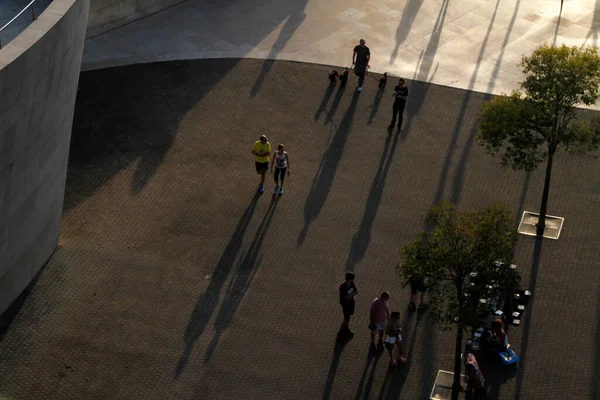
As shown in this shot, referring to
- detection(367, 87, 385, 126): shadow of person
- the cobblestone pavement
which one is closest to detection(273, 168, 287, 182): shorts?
the cobblestone pavement

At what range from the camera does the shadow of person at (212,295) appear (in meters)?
20.2

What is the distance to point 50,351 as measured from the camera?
19.8m

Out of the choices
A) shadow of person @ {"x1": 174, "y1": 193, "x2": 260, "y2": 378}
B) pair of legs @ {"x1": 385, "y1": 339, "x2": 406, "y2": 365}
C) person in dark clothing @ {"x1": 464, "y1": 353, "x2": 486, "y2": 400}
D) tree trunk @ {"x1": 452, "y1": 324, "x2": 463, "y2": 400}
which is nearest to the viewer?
tree trunk @ {"x1": 452, "y1": 324, "x2": 463, "y2": 400}

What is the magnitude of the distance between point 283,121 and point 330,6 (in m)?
7.06

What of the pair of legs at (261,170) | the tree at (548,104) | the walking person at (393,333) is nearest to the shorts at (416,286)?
the walking person at (393,333)

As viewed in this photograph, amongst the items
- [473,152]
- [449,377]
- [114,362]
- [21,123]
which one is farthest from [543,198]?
[21,123]

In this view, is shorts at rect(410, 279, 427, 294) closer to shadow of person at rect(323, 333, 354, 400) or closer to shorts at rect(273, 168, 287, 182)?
shadow of person at rect(323, 333, 354, 400)

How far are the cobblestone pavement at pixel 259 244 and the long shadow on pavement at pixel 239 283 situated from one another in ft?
0.12

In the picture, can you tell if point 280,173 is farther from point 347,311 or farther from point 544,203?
point 544,203

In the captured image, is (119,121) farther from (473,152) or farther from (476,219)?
(476,219)

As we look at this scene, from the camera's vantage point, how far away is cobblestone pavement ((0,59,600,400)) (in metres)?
19.8

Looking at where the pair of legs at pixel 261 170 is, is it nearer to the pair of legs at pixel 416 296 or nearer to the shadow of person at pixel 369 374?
the pair of legs at pixel 416 296

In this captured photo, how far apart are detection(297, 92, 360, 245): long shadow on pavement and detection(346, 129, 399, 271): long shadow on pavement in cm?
97

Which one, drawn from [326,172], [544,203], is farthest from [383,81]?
[544,203]
